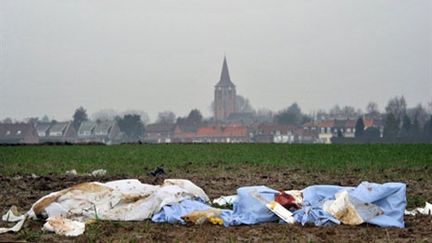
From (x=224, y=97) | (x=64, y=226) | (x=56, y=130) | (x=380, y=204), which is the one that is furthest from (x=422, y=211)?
(x=224, y=97)

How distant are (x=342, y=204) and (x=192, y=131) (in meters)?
101

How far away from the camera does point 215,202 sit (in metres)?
10.1

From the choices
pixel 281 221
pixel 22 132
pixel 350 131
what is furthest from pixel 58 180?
pixel 350 131

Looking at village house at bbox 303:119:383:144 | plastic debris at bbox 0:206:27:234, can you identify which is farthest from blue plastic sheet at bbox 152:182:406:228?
village house at bbox 303:119:383:144

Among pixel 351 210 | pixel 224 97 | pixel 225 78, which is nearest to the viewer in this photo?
pixel 351 210

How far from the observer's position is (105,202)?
8.73 meters

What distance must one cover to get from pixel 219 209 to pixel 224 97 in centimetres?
15468

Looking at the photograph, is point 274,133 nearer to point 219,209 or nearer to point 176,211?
point 219,209

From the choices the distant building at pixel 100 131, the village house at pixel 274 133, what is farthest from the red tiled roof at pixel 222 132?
the distant building at pixel 100 131

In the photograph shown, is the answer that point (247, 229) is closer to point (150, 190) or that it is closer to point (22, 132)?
point (150, 190)

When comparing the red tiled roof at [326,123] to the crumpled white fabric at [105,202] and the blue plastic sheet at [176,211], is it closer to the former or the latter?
the crumpled white fabric at [105,202]

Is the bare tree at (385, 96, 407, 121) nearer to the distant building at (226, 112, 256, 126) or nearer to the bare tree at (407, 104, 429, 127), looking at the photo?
the bare tree at (407, 104, 429, 127)

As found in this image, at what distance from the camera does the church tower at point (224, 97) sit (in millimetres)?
155750

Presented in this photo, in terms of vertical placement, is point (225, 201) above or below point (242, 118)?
below
